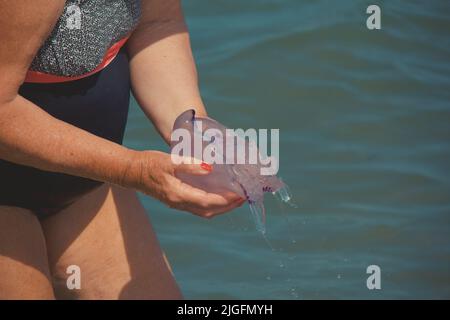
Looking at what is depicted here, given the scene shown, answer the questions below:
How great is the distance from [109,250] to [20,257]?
32cm

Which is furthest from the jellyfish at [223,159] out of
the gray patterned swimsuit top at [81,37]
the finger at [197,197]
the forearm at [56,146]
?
the gray patterned swimsuit top at [81,37]

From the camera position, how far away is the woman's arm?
2.74m

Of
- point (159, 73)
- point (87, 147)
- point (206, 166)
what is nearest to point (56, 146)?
point (87, 147)

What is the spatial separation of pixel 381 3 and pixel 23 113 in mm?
4793

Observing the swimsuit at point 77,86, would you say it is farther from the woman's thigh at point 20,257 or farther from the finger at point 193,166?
the finger at point 193,166

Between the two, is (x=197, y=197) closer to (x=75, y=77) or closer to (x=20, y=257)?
(x=75, y=77)

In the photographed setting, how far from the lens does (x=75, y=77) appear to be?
2463 mm

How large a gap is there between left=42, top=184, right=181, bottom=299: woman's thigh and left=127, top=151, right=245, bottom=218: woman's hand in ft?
1.54

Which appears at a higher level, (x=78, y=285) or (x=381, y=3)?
(x=381, y=3)

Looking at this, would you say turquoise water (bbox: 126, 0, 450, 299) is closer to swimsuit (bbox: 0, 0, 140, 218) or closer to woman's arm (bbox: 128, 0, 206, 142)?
woman's arm (bbox: 128, 0, 206, 142)
